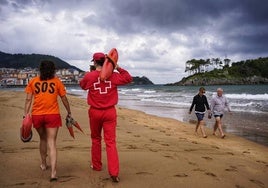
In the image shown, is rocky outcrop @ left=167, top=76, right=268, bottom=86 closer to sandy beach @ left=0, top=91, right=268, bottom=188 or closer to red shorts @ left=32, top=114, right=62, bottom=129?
sandy beach @ left=0, top=91, right=268, bottom=188

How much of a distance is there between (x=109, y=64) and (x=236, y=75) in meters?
137

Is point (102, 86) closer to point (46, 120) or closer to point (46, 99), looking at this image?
point (46, 99)

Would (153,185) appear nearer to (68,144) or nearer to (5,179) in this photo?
(5,179)

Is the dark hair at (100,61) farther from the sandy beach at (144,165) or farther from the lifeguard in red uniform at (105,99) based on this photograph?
the sandy beach at (144,165)

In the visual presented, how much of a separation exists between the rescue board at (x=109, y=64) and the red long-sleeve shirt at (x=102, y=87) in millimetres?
96

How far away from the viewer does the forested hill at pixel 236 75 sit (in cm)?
13050

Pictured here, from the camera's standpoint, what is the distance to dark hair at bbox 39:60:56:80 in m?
4.55

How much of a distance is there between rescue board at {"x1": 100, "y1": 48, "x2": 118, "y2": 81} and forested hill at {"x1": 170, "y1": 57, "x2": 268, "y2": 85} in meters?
129

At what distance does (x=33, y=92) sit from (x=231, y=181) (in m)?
3.34

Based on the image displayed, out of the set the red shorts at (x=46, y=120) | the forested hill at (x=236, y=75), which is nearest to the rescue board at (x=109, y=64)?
the red shorts at (x=46, y=120)

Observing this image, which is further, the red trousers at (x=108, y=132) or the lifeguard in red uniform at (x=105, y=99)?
the lifeguard in red uniform at (x=105, y=99)

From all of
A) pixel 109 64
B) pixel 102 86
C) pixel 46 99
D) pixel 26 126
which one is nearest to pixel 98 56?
pixel 109 64

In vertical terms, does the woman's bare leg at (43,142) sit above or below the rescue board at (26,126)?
below

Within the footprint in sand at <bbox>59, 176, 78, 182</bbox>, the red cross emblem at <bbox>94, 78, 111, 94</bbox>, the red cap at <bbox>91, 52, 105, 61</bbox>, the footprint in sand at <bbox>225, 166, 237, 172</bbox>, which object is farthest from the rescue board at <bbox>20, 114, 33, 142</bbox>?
the footprint in sand at <bbox>225, 166, 237, 172</bbox>
